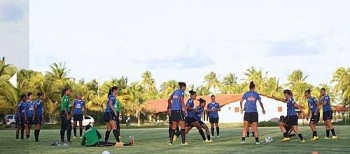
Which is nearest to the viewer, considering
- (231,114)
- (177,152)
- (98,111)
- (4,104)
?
(177,152)

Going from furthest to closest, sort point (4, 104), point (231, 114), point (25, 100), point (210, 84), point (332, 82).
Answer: point (210, 84)
point (332, 82)
point (231, 114)
point (4, 104)
point (25, 100)

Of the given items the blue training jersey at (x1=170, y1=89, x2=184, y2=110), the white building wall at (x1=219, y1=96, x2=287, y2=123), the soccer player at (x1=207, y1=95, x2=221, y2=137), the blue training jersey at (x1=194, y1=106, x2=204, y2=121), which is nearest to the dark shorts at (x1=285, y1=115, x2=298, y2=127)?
the blue training jersey at (x1=194, y1=106, x2=204, y2=121)

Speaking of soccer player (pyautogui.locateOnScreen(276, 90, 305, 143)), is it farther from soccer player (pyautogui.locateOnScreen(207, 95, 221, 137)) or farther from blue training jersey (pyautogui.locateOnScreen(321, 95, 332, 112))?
soccer player (pyautogui.locateOnScreen(207, 95, 221, 137))

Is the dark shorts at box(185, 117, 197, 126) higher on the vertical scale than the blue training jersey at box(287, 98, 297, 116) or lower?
lower

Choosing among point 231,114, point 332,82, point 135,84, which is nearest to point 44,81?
point 135,84

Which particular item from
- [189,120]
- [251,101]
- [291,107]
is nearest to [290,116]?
[291,107]

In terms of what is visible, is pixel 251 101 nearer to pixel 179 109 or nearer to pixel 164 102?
pixel 179 109

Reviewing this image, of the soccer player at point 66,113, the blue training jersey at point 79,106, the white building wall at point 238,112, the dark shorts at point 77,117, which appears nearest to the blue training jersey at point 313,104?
the soccer player at point 66,113

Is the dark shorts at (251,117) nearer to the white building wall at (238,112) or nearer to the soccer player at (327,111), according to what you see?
the soccer player at (327,111)

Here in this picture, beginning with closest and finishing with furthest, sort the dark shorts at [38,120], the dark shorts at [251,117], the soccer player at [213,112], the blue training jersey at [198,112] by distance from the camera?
the dark shorts at [251,117] → the blue training jersey at [198,112] → the dark shorts at [38,120] → the soccer player at [213,112]

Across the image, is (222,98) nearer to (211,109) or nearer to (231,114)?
(231,114)

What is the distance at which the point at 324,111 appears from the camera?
20797 mm

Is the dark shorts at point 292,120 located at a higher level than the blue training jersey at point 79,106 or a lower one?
lower

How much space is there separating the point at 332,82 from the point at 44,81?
4913 centimetres
